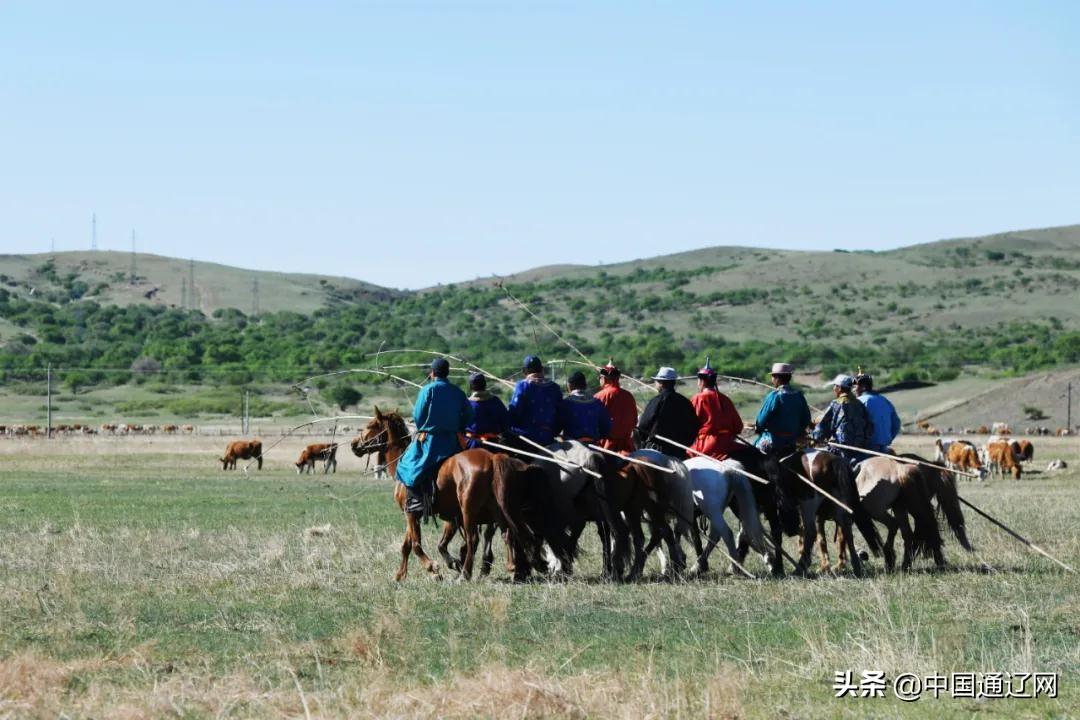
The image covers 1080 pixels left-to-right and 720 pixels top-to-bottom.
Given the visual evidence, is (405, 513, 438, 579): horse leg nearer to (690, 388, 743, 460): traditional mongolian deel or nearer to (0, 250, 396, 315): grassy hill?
(690, 388, 743, 460): traditional mongolian deel

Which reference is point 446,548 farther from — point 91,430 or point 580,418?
point 91,430

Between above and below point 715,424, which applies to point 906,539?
below

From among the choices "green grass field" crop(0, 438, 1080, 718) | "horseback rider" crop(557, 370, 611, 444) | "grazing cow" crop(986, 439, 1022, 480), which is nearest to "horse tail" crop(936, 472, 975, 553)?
"green grass field" crop(0, 438, 1080, 718)

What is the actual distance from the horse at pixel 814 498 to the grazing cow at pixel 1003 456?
91.4 feet

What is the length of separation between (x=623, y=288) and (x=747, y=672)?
5513 inches

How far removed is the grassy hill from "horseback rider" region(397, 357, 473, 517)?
136m

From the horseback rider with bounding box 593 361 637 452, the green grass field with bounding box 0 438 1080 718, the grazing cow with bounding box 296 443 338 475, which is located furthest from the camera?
the grazing cow with bounding box 296 443 338 475

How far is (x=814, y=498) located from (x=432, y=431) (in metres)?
4.27

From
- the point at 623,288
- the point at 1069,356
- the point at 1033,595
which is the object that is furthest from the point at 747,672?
the point at 623,288

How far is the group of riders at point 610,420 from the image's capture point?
53.3 feet

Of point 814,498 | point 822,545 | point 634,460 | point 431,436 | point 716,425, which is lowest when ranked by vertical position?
point 822,545

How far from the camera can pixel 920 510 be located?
17.0m

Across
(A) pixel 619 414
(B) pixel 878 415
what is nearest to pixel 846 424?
(B) pixel 878 415

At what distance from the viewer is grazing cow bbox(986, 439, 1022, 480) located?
144ft
